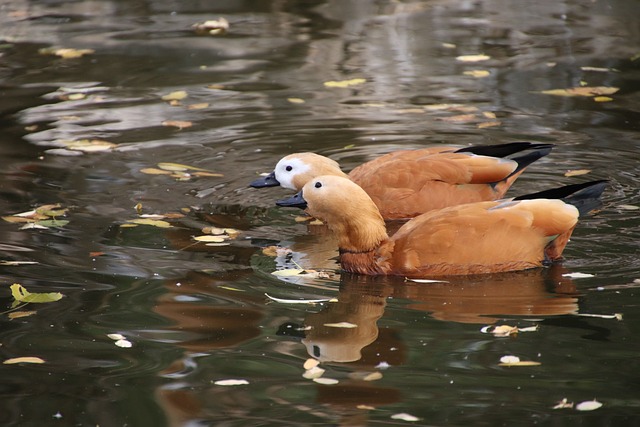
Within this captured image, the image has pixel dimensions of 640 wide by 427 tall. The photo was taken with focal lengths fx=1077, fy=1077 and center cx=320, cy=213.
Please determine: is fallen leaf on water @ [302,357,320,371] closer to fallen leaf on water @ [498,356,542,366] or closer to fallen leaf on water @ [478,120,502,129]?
fallen leaf on water @ [498,356,542,366]

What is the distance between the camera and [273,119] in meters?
10.2

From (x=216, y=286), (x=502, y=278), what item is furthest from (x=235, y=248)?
(x=502, y=278)

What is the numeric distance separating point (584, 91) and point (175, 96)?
13.4 feet

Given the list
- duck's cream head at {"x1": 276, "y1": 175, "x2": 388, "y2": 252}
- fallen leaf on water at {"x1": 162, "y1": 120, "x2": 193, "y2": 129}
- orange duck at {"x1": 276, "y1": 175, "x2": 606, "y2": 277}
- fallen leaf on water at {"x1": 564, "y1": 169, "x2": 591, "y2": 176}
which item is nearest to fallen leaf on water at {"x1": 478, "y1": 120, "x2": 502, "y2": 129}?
fallen leaf on water at {"x1": 564, "y1": 169, "x2": 591, "y2": 176}

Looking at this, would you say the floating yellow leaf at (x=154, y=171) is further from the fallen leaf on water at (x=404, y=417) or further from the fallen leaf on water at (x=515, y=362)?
the fallen leaf on water at (x=404, y=417)

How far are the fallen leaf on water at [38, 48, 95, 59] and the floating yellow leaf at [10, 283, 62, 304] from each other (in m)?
6.84

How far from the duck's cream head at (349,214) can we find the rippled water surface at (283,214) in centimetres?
23

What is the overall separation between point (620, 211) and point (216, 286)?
9.65 ft

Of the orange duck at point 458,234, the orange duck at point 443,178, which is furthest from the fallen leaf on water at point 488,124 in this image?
the orange duck at point 458,234

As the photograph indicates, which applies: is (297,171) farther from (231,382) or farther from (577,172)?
(231,382)

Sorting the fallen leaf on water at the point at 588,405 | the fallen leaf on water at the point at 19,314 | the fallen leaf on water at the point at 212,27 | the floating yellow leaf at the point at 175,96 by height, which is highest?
the fallen leaf on water at the point at 212,27

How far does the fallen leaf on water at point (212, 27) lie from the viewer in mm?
13375

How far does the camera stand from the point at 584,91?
10.6 metres

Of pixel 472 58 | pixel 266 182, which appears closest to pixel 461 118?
pixel 472 58
